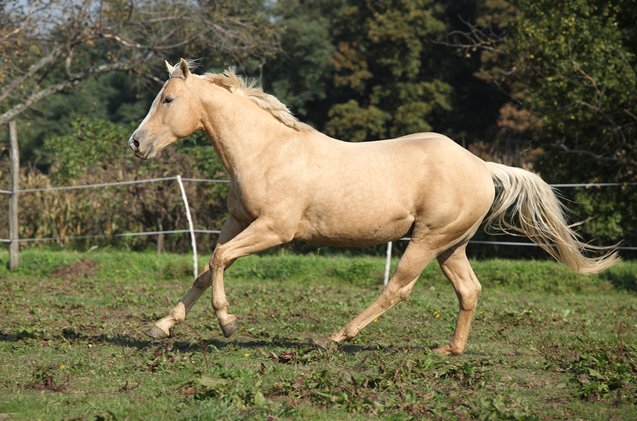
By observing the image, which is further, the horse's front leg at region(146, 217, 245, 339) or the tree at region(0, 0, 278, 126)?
the tree at region(0, 0, 278, 126)

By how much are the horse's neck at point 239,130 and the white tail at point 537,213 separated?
75.0 inches

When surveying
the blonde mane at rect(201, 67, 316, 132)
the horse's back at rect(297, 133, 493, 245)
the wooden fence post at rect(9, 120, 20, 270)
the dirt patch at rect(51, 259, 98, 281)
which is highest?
the blonde mane at rect(201, 67, 316, 132)

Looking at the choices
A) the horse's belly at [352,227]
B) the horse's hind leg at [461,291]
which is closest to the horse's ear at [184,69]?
the horse's belly at [352,227]

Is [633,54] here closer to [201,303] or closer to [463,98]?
[201,303]

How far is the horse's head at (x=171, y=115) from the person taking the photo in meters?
7.42

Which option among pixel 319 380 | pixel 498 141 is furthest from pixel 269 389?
pixel 498 141

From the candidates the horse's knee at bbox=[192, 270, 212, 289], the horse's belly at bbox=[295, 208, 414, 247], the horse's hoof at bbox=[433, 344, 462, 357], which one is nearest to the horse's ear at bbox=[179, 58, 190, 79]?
the horse's belly at bbox=[295, 208, 414, 247]

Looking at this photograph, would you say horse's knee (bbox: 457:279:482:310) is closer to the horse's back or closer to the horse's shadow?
the horse's shadow

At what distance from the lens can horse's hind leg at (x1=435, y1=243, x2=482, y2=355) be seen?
7.59m

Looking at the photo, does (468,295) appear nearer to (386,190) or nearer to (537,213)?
(537,213)

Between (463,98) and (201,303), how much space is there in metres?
24.0

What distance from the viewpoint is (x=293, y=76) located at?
112 feet

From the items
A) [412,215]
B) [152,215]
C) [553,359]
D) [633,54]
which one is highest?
[633,54]

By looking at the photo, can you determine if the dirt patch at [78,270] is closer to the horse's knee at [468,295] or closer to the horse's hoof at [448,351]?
the horse's knee at [468,295]
